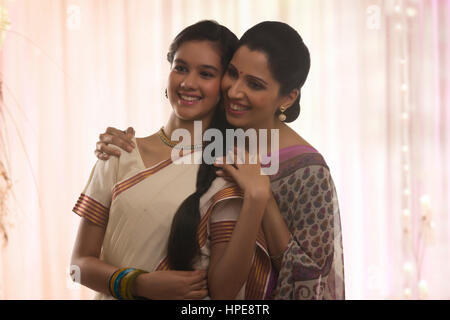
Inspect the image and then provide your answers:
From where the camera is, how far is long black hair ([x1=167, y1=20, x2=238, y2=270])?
4.05 ft

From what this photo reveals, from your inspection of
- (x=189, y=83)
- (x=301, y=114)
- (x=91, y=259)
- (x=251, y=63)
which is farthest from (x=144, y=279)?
(x=301, y=114)

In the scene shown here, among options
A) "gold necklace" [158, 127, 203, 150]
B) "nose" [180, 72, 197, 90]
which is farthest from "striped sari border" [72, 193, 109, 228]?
"nose" [180, 72, 197, 90]

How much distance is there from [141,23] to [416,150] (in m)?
1.49

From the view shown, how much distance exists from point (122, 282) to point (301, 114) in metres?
1.43

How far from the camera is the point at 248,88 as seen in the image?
4.33 feet

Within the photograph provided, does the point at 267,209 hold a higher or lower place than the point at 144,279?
higher

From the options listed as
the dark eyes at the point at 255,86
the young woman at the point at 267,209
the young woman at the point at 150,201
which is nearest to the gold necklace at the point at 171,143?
the young woman at the point at 150,201

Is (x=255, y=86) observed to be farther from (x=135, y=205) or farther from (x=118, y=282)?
(x=118, y=282)

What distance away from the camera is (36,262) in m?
2.38

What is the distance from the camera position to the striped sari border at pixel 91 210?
1.29 metres

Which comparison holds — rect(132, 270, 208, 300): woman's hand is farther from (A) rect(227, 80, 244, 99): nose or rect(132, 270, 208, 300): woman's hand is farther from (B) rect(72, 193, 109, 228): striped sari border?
(A) rect(227, 80, 244, 99): nose

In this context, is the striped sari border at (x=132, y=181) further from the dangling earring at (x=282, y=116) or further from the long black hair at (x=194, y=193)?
the dangling earring at (x=282, y=116)
